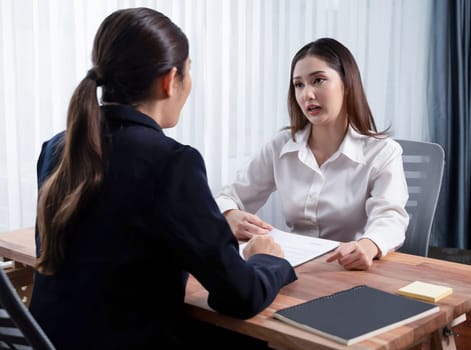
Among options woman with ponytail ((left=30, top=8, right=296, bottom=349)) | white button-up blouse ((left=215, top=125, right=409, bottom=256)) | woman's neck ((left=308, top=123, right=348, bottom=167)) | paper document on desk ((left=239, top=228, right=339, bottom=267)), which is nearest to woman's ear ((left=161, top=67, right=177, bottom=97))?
woman with ponytail ((left=30, top=8, right=296, bottom=349))

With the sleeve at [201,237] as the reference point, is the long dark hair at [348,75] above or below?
above

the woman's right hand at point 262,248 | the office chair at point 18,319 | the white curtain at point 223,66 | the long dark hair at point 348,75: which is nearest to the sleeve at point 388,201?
the long dark hair at point 348,75

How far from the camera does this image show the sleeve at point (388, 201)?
5.94ft

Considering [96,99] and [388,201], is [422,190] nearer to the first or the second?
[388,201]

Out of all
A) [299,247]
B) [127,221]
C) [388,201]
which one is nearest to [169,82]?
[127,221]

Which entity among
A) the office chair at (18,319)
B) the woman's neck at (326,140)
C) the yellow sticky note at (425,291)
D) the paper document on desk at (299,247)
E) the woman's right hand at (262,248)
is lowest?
the paper document on desk at (299,247)

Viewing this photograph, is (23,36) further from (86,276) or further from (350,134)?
(86,276)

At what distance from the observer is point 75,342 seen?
4.04ft

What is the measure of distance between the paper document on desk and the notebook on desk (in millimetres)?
280

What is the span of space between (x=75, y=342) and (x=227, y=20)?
2.03 m

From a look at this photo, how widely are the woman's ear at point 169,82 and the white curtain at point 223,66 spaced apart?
1.16m

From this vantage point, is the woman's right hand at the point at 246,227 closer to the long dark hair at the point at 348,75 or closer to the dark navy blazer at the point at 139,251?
the long dark hair at the point at 348,75

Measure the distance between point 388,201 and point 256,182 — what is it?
0.50 meters

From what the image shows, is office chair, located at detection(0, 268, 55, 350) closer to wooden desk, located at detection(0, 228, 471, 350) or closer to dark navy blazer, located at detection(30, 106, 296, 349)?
dark navy blazer, located at detection(30, 106, 296, 349)
